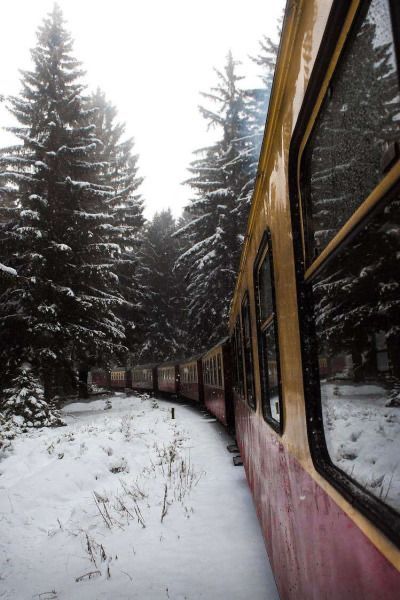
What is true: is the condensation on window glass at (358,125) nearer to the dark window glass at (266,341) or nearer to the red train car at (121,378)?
the dark window glass at (266,341)

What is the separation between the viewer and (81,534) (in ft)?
15.6

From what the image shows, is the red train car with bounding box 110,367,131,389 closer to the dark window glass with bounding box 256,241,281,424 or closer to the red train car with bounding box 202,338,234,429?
the red train car with bounding box 202,338,234,429

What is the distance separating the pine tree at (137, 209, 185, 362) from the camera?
3509 cm

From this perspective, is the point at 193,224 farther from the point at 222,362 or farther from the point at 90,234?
the point at 222,362

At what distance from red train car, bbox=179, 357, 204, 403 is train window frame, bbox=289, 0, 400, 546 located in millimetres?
14482

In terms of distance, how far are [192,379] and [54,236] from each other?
26.7 feet

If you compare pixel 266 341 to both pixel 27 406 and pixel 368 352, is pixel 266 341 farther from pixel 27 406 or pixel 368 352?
pixel 27 406

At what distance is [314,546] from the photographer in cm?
157

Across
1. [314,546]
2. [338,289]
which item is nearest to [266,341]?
[314,546]

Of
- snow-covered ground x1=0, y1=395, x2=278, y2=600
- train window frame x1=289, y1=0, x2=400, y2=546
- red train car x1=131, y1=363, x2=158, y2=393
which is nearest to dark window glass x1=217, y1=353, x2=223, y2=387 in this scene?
snow-covered ground x1=0, y1=395, x2=278, y2=600

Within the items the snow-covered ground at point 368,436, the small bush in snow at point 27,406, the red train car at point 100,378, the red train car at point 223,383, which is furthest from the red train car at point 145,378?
the snow-covered ground at point 368,436

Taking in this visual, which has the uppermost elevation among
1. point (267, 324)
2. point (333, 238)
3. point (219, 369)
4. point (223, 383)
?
point (333, 238)

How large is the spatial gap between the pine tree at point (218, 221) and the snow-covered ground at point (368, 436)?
20.5m

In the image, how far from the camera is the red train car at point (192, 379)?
16141mm
